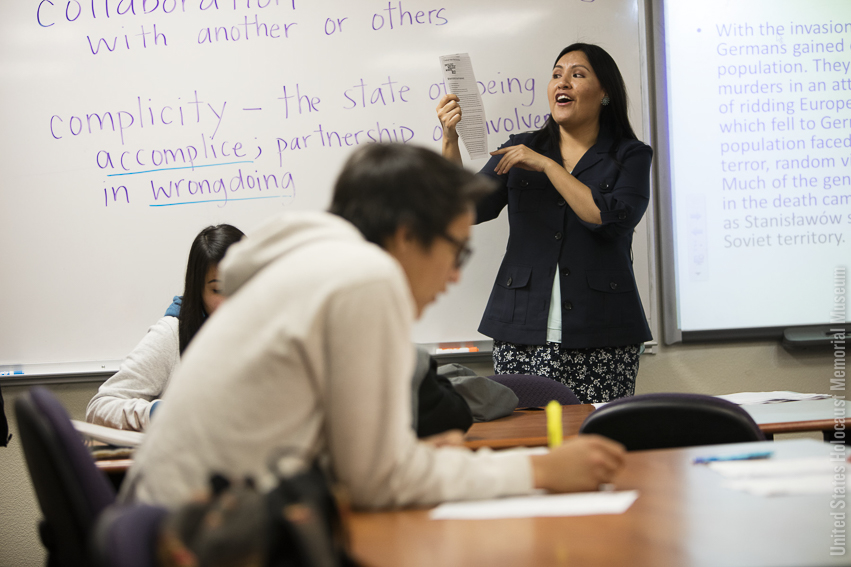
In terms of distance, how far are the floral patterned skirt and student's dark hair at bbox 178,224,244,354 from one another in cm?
114

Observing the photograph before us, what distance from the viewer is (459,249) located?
105 centimetres

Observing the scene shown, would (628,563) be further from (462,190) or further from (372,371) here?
(462,190)

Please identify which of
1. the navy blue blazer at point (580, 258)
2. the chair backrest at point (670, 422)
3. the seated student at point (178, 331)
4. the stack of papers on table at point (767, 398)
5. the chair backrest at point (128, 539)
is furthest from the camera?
the navy blue blazer at point (580, 258)

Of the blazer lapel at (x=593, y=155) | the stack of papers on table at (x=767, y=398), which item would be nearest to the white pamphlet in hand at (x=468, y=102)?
the blazer lapel at (x=593, y=155)

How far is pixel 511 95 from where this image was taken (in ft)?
9.93

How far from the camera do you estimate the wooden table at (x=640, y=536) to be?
2.33 ft

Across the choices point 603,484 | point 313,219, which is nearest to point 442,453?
point 603,484

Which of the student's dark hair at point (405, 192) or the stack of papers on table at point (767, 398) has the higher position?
the student's dark hair at point (405, 192)

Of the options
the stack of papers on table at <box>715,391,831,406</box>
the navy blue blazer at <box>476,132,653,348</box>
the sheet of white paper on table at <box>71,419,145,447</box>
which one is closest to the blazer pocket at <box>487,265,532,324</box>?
the navy blue blazer at <box>476,132,653,348</box>

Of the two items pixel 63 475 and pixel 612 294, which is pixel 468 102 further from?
pixel 63 475

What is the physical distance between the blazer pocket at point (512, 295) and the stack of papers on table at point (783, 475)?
1497 millimetres

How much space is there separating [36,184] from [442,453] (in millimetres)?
2625

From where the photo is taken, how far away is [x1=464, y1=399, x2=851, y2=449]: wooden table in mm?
1571

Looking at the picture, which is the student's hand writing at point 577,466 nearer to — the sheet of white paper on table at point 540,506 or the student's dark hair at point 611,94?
the sheet of white paper on table at point 540,506
